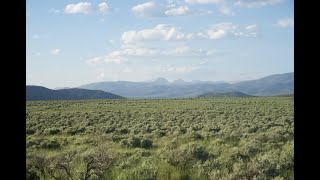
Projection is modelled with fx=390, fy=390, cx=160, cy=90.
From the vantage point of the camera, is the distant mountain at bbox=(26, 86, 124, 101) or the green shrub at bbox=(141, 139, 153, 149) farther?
the distant mountain at bbox=(26, 86, 124, 101)

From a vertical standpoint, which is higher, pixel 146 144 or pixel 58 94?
pixel 58 94

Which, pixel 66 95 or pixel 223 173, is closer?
pixel 223 173

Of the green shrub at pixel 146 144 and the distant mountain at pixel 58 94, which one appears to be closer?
the green shrub at pixel 146 144

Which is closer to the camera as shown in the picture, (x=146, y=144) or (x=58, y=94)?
(x=146, y=144)

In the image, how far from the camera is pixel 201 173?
6855 mm
